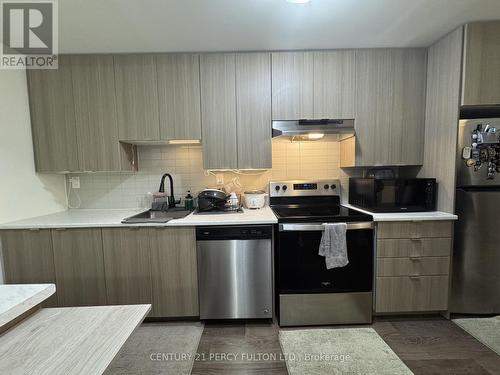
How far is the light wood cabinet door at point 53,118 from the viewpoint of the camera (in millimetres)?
Result: 2027

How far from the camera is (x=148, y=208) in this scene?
8.03ft

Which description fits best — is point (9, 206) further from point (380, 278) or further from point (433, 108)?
point (433, 108)

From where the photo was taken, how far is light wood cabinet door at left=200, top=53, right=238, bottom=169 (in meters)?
2.06

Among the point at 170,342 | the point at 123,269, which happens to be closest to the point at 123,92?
the point at 123,269

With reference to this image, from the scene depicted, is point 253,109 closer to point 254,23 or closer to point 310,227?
point 254,23

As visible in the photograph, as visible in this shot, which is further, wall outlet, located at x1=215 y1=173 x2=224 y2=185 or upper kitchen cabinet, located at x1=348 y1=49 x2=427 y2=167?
wall outlet, located at x1=215 y1=173 x2=224 y2=185

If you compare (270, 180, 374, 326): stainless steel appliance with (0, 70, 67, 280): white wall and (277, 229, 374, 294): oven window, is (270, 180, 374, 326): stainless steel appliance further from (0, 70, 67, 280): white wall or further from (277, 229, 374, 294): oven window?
(0, 70, 67, 280): white wall

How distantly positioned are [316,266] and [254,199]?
2.71 ft

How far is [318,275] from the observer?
6.13 feet

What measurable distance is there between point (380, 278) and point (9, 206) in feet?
10.0

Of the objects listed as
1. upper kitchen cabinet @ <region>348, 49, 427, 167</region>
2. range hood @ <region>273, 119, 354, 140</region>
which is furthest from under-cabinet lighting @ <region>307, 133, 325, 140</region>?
upper kitchen cabinet @ <region>348, 49, 427, 167</region>

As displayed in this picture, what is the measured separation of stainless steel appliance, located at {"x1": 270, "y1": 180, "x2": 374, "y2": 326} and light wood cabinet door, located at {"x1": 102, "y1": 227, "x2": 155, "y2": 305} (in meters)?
1.05

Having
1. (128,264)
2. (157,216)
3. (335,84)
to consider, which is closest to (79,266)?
(128,264)

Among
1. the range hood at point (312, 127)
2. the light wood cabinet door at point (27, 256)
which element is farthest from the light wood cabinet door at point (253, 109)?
the light wood cabinet door at point (27, 256)
